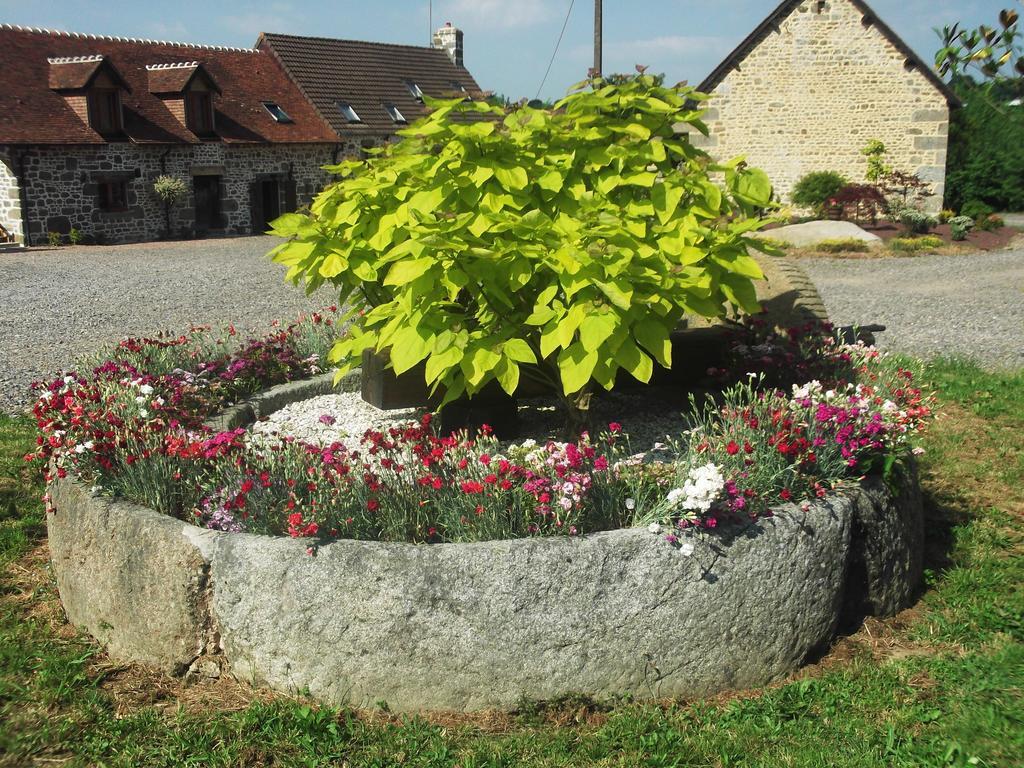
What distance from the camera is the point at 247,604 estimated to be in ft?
10.8

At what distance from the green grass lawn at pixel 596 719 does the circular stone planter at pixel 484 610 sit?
9cm

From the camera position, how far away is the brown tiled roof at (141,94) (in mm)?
21406

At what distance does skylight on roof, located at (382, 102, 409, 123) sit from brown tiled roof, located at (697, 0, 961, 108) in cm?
1016

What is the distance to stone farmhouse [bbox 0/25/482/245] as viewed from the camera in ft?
70.1

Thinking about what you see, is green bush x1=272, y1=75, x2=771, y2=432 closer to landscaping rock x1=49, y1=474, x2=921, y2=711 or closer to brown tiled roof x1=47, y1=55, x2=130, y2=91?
landscaping rock x1=49, y1=474, x2=921, y2=711

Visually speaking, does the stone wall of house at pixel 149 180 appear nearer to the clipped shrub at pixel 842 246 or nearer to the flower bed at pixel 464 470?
the clipped shrub at pixel 842 246

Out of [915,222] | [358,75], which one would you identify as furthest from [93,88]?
[915,222]

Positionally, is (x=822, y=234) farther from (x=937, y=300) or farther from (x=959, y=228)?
(x=937, y=300)

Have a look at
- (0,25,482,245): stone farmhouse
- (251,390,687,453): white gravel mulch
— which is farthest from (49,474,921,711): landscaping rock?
(0,25,482,245): stone farmhouse

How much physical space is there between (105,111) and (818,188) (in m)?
16.9

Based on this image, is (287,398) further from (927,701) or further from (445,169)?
(927,701)

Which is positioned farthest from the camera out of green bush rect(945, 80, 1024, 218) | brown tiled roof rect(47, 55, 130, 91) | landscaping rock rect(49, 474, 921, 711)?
green bush rect(945, 80, 1024, 218)

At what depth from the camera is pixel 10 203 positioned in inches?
830

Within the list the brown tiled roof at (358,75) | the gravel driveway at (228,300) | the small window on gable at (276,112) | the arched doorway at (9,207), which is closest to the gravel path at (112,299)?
the gravel driveway at (228,300)
